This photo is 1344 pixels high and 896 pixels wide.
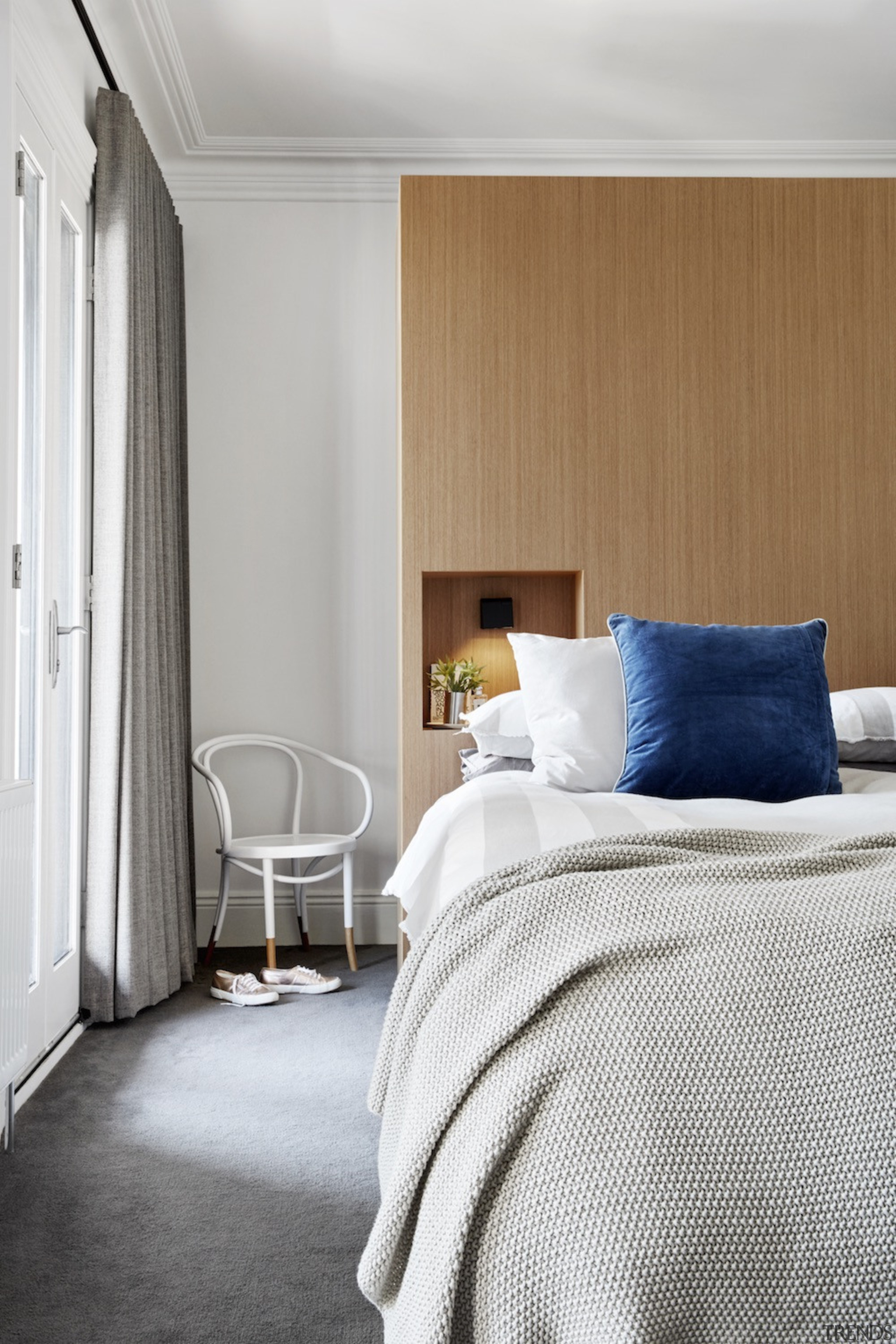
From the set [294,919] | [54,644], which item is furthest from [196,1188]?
[294,919]

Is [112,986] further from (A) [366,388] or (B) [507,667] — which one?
(A) [366,388]

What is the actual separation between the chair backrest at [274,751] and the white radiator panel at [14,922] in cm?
135

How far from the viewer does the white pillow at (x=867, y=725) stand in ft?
8.54

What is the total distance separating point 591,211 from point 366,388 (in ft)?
3.51

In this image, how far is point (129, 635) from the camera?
9.43 feet

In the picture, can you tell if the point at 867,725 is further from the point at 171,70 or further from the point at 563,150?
the point at 171,70

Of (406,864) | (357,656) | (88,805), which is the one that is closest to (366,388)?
(357,656)

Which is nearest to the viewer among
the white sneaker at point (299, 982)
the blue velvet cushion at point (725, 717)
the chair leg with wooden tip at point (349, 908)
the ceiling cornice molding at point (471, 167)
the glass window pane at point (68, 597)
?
the blue velvet cushion at point (725, 717)

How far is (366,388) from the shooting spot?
151 inches

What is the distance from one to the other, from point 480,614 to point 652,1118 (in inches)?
106

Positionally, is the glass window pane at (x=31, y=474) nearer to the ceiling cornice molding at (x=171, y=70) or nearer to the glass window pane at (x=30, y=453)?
the glass window pane at (x=30, y=453)

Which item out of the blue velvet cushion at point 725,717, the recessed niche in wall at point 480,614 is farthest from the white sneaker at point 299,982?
the blue velvet cushion at point 725,717

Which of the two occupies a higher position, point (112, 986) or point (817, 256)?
point (817, 256)

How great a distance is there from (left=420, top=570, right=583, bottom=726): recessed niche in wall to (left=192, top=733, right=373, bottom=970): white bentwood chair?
1.97ft
